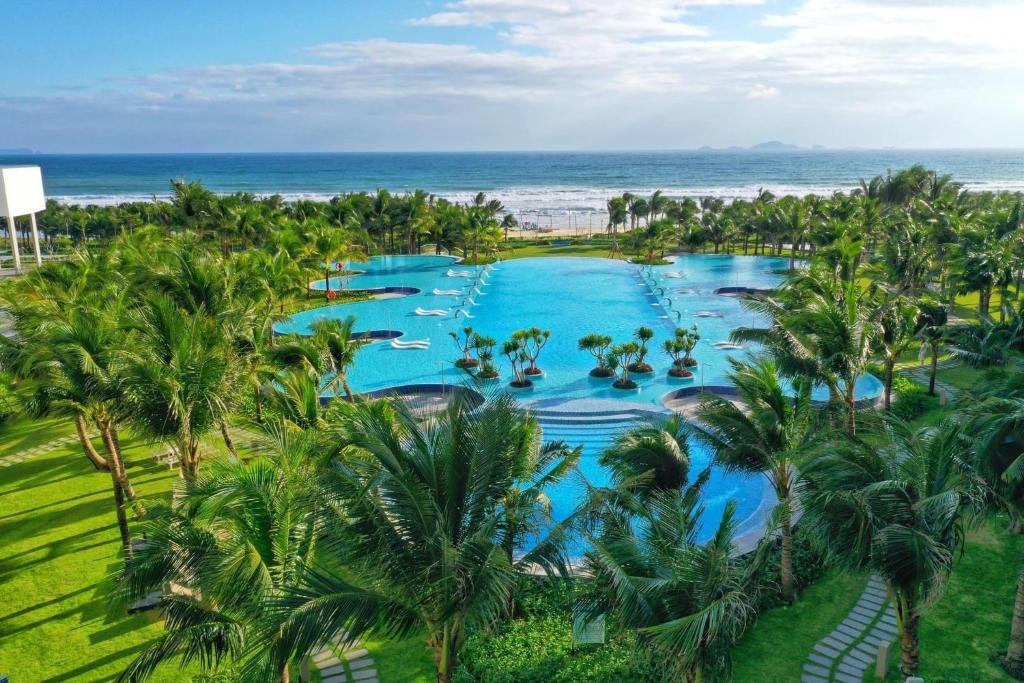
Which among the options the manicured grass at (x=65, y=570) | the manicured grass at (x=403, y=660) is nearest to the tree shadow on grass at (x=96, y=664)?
the manicured grass at (x=65, y=570)

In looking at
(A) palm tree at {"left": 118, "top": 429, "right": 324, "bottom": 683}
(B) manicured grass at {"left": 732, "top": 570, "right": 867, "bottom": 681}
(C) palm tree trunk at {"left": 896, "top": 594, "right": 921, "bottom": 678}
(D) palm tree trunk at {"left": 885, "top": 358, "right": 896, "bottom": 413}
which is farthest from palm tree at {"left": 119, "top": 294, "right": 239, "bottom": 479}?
(D) palm tree trunk at {"left": 885, "top": 358, "right": 896, "bottom": 413}

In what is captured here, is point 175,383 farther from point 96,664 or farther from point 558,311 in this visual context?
point 558,311

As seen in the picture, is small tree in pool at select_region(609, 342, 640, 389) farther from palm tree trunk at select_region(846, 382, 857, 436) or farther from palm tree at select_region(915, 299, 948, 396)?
palm tree trunk at select_region(846, 382, 857, 436)

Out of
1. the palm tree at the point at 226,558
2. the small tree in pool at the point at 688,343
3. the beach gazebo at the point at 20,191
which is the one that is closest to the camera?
the palm tree at the point at 226,558

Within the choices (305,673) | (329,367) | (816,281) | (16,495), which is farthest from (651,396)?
(16,495)

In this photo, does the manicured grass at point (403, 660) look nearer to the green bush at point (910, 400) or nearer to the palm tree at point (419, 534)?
the palm tree at point (419, 534)
